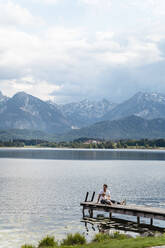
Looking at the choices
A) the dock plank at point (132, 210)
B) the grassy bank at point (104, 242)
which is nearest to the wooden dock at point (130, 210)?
the dock plank at point (132, 210)

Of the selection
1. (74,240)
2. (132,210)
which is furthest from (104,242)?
(132,210)

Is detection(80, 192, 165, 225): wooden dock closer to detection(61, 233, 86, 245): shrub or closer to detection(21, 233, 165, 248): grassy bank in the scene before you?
detection(21, 233, 165, 248): grassy bank

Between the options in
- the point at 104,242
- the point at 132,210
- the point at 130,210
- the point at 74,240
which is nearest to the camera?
the point at 104,242

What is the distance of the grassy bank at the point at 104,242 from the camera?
28.2 m

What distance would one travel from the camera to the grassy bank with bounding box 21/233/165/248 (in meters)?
28.2

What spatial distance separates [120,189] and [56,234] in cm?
4419

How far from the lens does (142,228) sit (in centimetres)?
4419

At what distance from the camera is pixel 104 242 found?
31656 millimetres

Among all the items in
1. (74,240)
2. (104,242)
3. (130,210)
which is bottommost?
(74,240)

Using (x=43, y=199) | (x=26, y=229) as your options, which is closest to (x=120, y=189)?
(x=43, y=199)

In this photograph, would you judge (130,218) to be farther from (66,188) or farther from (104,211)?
(66,188)

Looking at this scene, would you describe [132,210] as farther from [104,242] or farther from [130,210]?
[104,242]

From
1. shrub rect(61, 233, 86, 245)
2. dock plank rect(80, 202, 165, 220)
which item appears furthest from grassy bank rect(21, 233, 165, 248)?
dock plank rect(80, 202, 165, 220)

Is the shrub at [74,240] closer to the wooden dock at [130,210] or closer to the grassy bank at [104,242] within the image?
the grassy bank at [104,242]
